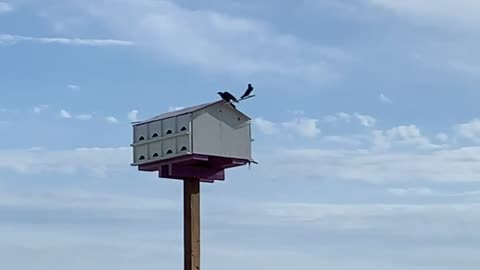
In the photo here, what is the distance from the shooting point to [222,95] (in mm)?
16609

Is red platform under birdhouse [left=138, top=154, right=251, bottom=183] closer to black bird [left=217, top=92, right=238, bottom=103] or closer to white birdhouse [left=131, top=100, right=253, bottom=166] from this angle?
white birdhouse [left=131, top=100, right=253, bottom=166]

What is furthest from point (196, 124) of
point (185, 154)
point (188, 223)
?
point (188, 223)

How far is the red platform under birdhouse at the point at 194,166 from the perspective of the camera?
16031 millimetres

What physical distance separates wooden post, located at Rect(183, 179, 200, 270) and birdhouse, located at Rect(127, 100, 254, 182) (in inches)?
7.7

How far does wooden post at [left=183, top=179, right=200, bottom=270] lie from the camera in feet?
51.9

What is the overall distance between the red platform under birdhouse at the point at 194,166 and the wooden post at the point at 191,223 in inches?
5.9

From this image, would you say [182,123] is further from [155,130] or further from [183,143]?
[155,130]

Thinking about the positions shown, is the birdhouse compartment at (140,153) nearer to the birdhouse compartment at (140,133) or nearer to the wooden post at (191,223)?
the birdhouse compartment at (140,133)

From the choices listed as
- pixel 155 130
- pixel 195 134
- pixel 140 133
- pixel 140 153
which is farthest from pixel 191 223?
pixel 140 133

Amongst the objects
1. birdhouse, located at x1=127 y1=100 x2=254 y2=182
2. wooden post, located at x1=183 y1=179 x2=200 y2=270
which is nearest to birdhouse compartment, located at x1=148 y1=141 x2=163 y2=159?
birdhouse, located at x1=127 y1=100 x2=254 y2=182

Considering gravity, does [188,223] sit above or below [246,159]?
below

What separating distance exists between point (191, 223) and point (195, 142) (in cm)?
130

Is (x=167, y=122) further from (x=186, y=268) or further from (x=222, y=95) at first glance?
(x=186, y=268)

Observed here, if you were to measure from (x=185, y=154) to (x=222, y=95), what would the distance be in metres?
1.36
